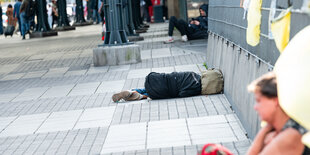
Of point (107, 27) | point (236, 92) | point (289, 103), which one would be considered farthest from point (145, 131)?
point (107, 27)

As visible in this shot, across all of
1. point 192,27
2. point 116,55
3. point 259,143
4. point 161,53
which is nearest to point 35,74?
point 116,55

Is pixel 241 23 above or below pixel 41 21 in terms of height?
above

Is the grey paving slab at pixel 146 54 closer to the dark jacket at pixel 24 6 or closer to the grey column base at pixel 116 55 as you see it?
the grey column base at pixel 116 55

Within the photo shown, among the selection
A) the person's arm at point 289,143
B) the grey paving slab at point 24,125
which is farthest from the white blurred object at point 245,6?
the person's arm at point 289,143

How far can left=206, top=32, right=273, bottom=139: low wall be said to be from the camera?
5.14m

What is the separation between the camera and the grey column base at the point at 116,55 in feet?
40.3

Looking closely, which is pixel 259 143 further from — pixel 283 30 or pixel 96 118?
pixel 96 118

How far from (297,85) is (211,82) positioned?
17.6 feet

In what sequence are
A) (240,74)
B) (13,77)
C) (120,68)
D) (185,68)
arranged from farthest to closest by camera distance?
1. (13,77)
2. (120,68)
3. (185,68)
4. (240,74)

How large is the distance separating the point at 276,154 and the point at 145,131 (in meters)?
3.58

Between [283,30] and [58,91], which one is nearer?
[283,30]

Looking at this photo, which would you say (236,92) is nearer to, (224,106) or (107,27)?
(224,106)

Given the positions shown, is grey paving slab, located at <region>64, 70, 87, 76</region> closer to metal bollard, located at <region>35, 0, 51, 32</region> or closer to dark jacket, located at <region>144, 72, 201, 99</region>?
dark jacket, located at <region>144, 72, 201, 99</region>

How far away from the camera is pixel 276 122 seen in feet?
7.98
